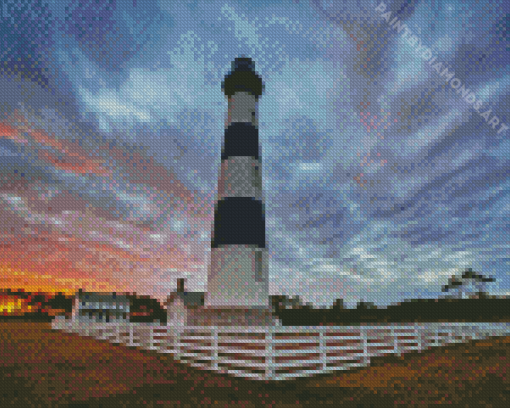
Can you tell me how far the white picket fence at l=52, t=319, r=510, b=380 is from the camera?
9.29m

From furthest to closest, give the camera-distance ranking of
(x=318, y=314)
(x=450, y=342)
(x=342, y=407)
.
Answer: (x=318, y=314)
(x=450, y=342)
(x=342, y=407)

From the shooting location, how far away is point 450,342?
18.2m

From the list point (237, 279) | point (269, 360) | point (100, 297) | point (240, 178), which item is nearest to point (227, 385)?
point (269, 360)

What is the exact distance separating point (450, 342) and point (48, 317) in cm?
5926

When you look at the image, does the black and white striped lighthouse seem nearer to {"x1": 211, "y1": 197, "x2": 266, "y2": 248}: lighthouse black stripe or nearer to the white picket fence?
{"x1": 211, "y1": 197, "x2": 266, "y2": 248}: lighthouse black stripe

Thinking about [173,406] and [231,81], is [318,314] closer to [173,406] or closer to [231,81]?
[231,81]

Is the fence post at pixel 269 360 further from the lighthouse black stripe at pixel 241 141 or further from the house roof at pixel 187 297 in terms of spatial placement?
the house roof at pixel 187 297

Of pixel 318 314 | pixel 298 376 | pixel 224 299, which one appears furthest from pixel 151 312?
pixel 298 376

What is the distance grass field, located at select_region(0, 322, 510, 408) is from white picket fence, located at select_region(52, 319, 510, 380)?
444mm

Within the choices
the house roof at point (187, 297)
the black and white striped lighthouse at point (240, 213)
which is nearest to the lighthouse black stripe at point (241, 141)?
the black and white striped lighthouse at point (240, 213)

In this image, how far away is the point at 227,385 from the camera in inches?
329

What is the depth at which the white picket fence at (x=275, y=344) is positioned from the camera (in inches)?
366

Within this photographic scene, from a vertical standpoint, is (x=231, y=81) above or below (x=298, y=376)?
above

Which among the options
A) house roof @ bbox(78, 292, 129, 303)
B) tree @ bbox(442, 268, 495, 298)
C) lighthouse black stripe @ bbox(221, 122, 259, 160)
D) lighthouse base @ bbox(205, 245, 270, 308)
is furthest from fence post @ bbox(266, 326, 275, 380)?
tree @ bbox(442, 268, 495, 298)
